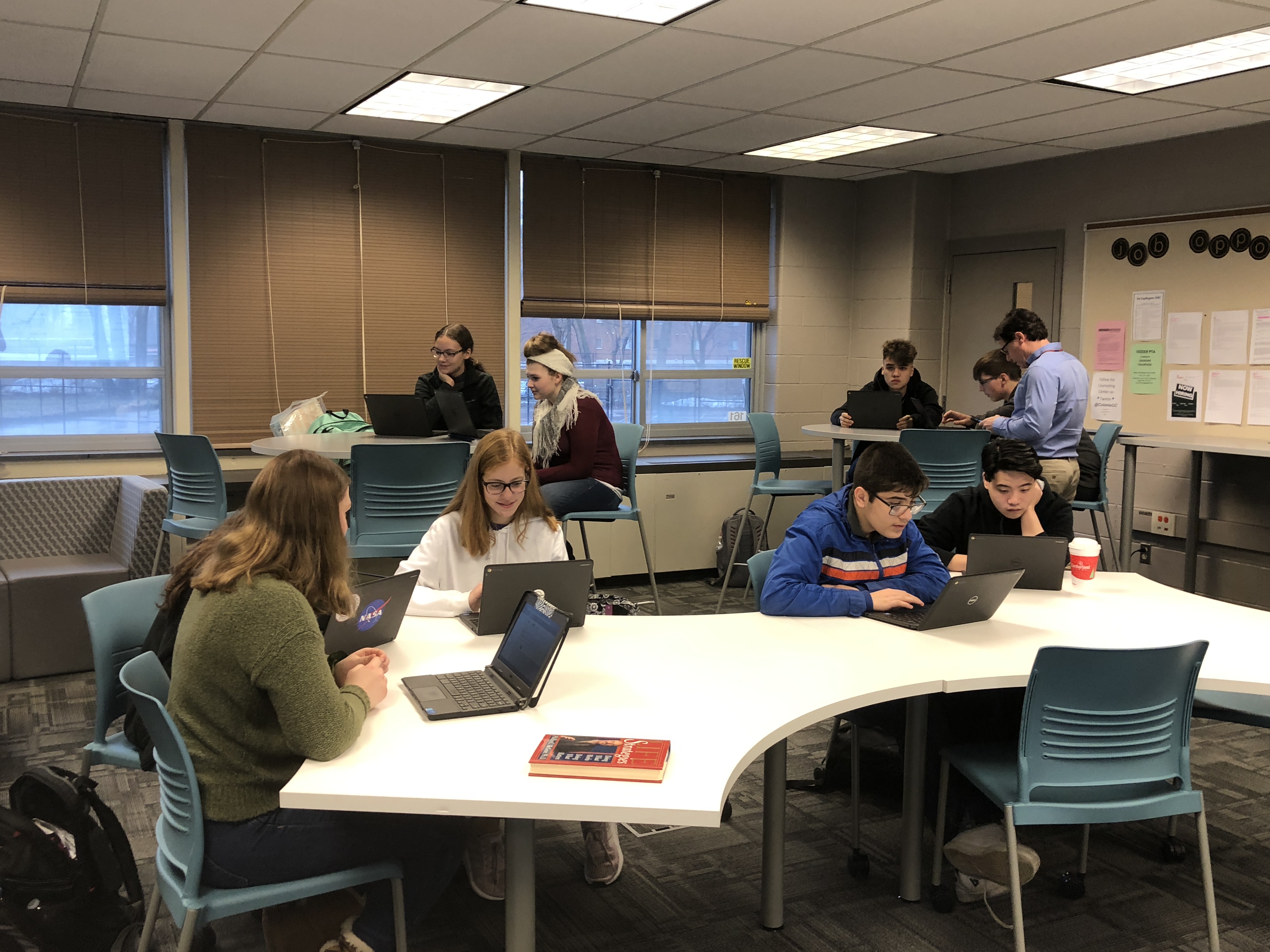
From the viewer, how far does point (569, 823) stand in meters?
3.12

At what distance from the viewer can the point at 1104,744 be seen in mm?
2199

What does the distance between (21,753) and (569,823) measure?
6.19 ft

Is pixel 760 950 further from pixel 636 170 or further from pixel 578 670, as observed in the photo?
pixel 636 170

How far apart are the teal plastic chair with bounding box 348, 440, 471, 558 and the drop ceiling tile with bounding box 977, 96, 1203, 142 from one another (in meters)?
3.14

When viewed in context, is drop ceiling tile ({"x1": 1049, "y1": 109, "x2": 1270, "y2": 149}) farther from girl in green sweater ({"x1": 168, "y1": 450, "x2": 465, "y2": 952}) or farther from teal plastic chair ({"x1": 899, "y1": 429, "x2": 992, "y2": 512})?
girl in green sweater ({"x1": 168, "y1": 450, "x2": 465, "y2": 952})

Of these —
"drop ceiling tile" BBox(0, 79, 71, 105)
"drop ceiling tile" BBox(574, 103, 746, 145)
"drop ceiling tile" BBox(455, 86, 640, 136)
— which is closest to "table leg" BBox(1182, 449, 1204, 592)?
"drop ceiling tile" BBox(574, 103, 746, 145)

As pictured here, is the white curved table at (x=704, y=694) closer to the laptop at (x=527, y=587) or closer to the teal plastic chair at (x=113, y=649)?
the laptop at (x=527, y=587)

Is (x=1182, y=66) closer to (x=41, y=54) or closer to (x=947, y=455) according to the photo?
(x=947, y=455)

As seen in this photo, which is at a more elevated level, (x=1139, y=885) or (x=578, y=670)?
(x=578, y=670)

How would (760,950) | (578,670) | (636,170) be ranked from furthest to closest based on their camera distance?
(636,170), (760,950), (578,670)

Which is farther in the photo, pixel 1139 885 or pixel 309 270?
pixel 309 270

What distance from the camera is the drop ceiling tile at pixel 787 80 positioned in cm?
409

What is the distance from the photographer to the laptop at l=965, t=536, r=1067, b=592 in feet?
9.53

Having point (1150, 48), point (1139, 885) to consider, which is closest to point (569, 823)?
point (1139, 885)
